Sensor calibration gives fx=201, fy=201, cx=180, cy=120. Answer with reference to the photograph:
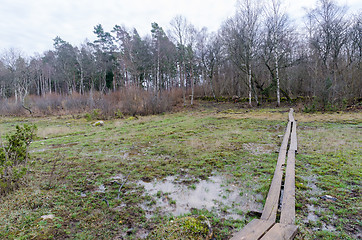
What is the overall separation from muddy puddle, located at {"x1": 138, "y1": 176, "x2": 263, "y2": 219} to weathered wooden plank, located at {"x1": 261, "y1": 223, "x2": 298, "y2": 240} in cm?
56

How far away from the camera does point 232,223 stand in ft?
8.64

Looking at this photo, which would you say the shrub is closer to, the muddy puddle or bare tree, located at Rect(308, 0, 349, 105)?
the muddy puddle

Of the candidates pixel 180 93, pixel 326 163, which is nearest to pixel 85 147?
pixel 326 163

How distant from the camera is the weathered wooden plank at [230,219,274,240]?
7.01 feet

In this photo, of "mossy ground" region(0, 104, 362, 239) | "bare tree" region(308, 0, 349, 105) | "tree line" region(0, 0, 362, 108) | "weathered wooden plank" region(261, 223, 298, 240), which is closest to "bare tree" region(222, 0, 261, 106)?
"tree line" region(0, 0, 362, 108)

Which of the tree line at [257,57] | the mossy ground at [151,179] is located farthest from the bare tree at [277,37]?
the mossy ground at [151,179]

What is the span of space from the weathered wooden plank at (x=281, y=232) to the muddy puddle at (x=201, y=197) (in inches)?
22.0

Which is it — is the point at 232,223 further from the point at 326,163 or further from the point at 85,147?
the point at 85,147

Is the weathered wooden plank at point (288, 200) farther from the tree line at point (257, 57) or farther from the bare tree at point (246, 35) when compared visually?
the bare tree at point (246, 35)

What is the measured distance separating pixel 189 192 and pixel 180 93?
2582 centimetres

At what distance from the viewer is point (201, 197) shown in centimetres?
343

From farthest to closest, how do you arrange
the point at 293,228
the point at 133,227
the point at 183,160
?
1. the point at 183,160
2. the point at 133,227
3. the point at 293,228

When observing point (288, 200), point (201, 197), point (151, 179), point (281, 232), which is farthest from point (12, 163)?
point (288, 200)

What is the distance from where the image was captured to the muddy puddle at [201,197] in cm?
303
